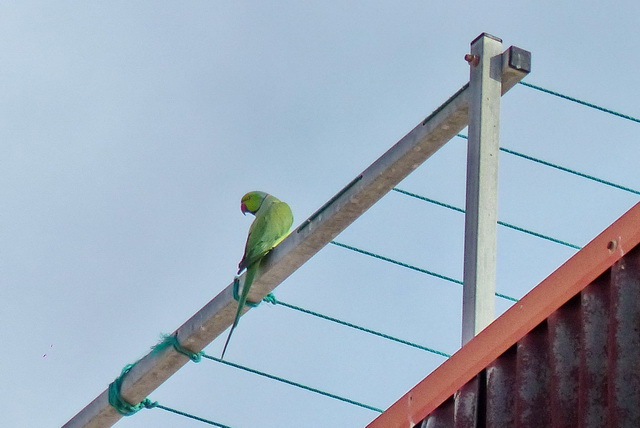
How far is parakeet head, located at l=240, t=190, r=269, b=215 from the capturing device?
333 inches

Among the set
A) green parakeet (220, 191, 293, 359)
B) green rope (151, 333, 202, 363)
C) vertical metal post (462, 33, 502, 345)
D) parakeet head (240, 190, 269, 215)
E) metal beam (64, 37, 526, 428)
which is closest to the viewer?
vertical metal post (462, 33, 502, 345)

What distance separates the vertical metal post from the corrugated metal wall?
501 millimetres

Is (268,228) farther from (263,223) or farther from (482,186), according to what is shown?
(482,186)

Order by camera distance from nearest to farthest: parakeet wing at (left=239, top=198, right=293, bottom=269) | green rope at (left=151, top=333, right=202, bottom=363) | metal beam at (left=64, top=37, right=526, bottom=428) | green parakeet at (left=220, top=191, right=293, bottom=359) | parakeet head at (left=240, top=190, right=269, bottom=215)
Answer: metal beam at (left=64, top=37, right=526, bottom=428) → green rope at (left=151, top=333, right=202, bottom=363) → green parakeet at (left=220, top=191, right=293, bottom=359) → parakeet wing at (left=239, top=198, right=293, bottom=269) → parakeet head at (left=240, top=190, right=269, bottom=215)

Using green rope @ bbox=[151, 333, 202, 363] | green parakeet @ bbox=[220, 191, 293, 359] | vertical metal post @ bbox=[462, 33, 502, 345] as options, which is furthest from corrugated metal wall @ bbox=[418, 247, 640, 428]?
green parakeet @ bbox=[220, 191, 293, 359]

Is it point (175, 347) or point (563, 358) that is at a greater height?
point (175, 347)

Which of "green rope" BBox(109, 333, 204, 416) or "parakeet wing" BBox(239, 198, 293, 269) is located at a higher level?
"parakeet wing" BBox(239, 198, 293, 269)

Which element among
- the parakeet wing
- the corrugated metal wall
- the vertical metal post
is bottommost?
the corrugated metal wall

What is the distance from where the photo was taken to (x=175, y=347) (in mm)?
4836

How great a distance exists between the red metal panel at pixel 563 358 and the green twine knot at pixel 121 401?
7.70ft

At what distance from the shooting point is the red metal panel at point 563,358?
7.83 feet

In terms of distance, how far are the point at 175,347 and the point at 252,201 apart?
150 inches

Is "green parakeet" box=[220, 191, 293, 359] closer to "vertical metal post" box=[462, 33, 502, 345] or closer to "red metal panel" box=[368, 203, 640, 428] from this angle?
"vertical metal post" box=[462, 33, 502, 345]

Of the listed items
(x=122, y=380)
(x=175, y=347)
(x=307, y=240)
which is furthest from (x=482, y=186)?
(x=122, y=380)
